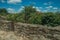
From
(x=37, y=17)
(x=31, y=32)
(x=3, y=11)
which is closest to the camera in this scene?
(x=31, y=32)

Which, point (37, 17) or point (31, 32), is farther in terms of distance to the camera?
point (37, 17)

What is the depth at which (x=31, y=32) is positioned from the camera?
5.45m

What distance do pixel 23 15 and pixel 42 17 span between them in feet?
4.93

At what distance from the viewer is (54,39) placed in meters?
4.61

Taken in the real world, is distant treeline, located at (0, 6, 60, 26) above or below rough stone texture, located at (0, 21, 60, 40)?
above

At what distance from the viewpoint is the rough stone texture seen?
4.69m

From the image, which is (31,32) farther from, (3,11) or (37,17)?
(3,11)

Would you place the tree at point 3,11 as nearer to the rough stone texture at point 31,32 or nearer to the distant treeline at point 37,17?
the distant treeline at point 37,17

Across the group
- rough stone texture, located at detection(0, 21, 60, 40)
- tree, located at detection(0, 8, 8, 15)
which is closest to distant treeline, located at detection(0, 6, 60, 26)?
rough stone texture, located at detection(0, 21, 60, 40)

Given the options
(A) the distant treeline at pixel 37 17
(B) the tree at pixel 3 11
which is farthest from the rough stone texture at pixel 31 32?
(B) the tree at pixel 3 11

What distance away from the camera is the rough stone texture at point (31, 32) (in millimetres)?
4686

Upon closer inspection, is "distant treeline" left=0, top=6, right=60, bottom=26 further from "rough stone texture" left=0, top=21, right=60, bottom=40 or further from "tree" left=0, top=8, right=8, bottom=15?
"tree" left=0, top=8, right=8, bottom=15

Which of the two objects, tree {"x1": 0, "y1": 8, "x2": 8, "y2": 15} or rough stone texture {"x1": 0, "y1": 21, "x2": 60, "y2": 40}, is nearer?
rough stone texture {"x1": 0, "y1": 21, "x2": 60, "y2": 40}

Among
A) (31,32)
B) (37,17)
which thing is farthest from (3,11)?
(31,32)
